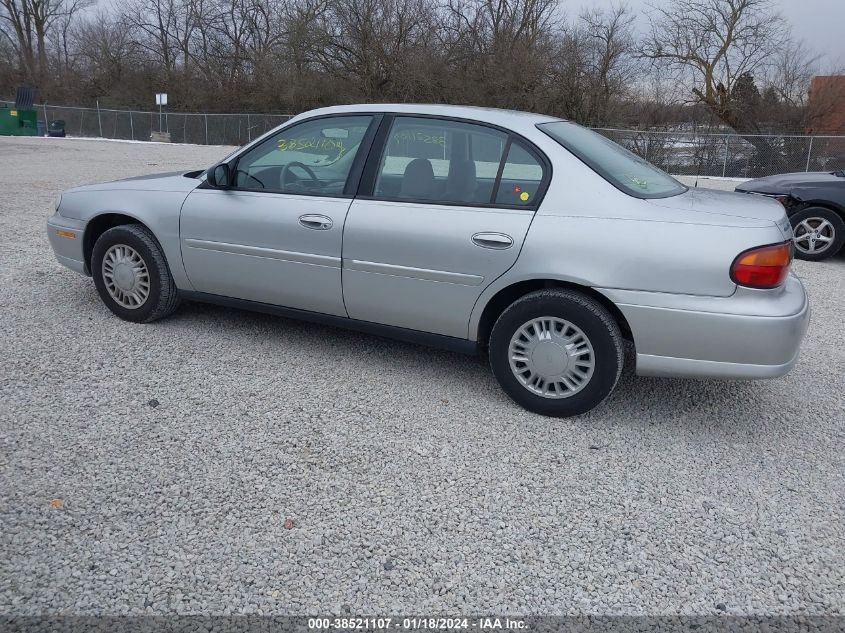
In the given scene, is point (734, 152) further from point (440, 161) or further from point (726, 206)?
point (440, 161)

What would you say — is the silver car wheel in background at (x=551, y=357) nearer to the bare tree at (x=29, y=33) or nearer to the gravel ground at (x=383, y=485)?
the gravel ground at (x=383, y=485)

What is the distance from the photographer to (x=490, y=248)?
3693mm

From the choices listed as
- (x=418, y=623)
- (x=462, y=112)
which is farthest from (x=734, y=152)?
(x=418, y=623)

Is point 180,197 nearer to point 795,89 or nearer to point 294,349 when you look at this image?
point 294,349

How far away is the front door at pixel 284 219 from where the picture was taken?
4.19m

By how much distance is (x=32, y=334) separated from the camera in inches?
190

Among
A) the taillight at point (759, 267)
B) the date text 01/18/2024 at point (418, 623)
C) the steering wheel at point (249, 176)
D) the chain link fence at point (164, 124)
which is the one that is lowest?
the date text 01/18/2024 at point (418, 623)

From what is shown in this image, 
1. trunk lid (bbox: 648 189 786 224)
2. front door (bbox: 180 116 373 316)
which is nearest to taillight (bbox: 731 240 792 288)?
trunk lid (bbox: 648 189 786 224)

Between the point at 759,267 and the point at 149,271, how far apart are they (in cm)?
381

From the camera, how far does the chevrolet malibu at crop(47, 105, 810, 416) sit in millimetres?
3383

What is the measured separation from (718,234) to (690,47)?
111 ft

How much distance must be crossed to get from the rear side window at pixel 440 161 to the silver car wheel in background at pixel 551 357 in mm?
760

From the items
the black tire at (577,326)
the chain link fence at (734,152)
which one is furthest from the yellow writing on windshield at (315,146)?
the chain link fence at (734,152)

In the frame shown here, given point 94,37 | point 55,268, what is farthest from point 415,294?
point 94,37
